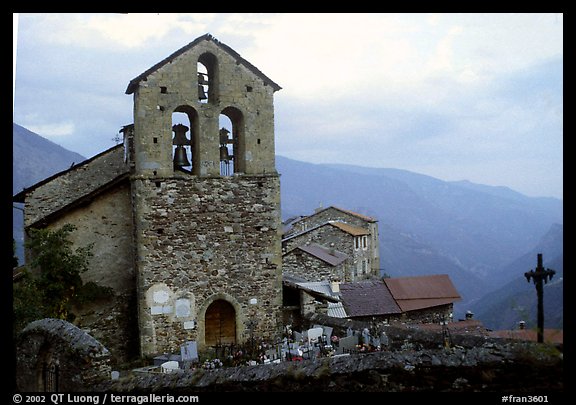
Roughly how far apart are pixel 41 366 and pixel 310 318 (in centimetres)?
742

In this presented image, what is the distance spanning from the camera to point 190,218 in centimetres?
1383

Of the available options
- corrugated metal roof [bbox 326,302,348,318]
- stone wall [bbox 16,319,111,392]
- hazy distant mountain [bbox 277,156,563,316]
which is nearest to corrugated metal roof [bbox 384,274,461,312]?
corrugated metal roof [bbox 326,302,348,318]

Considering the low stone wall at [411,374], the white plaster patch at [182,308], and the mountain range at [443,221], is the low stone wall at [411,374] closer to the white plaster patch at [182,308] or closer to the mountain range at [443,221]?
the white plaster patch at [182,308]

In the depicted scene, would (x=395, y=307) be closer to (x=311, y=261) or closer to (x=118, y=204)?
(x=311, y=261)

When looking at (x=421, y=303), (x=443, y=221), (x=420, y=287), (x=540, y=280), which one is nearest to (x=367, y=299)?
(x=421, y=303)

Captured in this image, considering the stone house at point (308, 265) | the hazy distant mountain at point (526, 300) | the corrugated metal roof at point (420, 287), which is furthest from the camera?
the stone house at point (308, 265)

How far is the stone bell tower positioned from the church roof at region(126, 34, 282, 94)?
0.02 meters

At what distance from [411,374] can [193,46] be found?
9.63m

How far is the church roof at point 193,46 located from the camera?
1338 cm

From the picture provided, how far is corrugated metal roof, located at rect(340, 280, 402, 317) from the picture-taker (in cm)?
2298

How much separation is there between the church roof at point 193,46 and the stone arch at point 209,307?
211 inches

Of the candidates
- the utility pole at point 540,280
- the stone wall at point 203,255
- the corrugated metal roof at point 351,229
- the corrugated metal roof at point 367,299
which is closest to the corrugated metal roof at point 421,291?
the corrugated metal roof at point 367,299

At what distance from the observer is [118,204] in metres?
14.5
